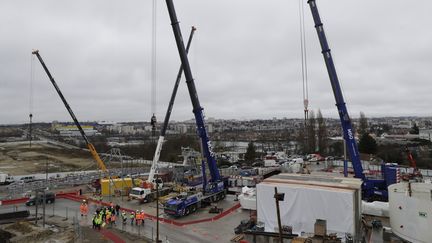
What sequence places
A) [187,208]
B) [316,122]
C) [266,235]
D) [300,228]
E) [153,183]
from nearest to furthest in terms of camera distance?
[266,235]
[300,228]
[187,208]
[153,183]
[316,122]

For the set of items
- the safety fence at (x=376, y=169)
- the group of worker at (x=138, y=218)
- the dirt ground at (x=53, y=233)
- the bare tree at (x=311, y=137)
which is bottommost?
the dirt ground at (x=53, y=233)

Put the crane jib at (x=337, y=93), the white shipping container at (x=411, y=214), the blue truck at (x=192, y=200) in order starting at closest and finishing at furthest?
1. the white shipping container at (x=411, y=214)
2. the blue truck at (x=192, y=200)
3. the crane jib at (x=337, y=93)

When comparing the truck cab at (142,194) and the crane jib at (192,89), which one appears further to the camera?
the truck cab at (142,194)

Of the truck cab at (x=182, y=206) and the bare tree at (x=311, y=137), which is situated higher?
the bare tree at (x=311, y=137)

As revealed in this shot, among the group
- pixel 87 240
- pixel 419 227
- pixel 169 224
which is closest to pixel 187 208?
pixel 169 224

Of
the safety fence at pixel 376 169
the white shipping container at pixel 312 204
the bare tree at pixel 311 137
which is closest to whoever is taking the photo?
the white shipping container at pixel 312 204

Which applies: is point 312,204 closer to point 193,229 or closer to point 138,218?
point 193,229

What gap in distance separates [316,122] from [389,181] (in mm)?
59832

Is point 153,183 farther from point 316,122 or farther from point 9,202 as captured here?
point 316,122

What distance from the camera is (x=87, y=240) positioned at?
745 inches

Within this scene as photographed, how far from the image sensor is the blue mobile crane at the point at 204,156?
81.1 feet

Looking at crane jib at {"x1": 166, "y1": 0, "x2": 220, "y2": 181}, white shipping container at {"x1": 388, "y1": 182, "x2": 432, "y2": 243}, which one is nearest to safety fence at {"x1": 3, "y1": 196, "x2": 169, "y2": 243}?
crane jib at {"x1": 166, "y1": 0, "x2": 220, "y2": 181}

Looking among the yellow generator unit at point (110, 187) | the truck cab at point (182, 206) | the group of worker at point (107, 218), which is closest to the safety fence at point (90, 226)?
the group of worker at point (107, 218)

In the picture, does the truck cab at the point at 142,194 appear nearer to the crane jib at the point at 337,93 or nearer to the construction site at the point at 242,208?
the construction site at the point at 242,208
